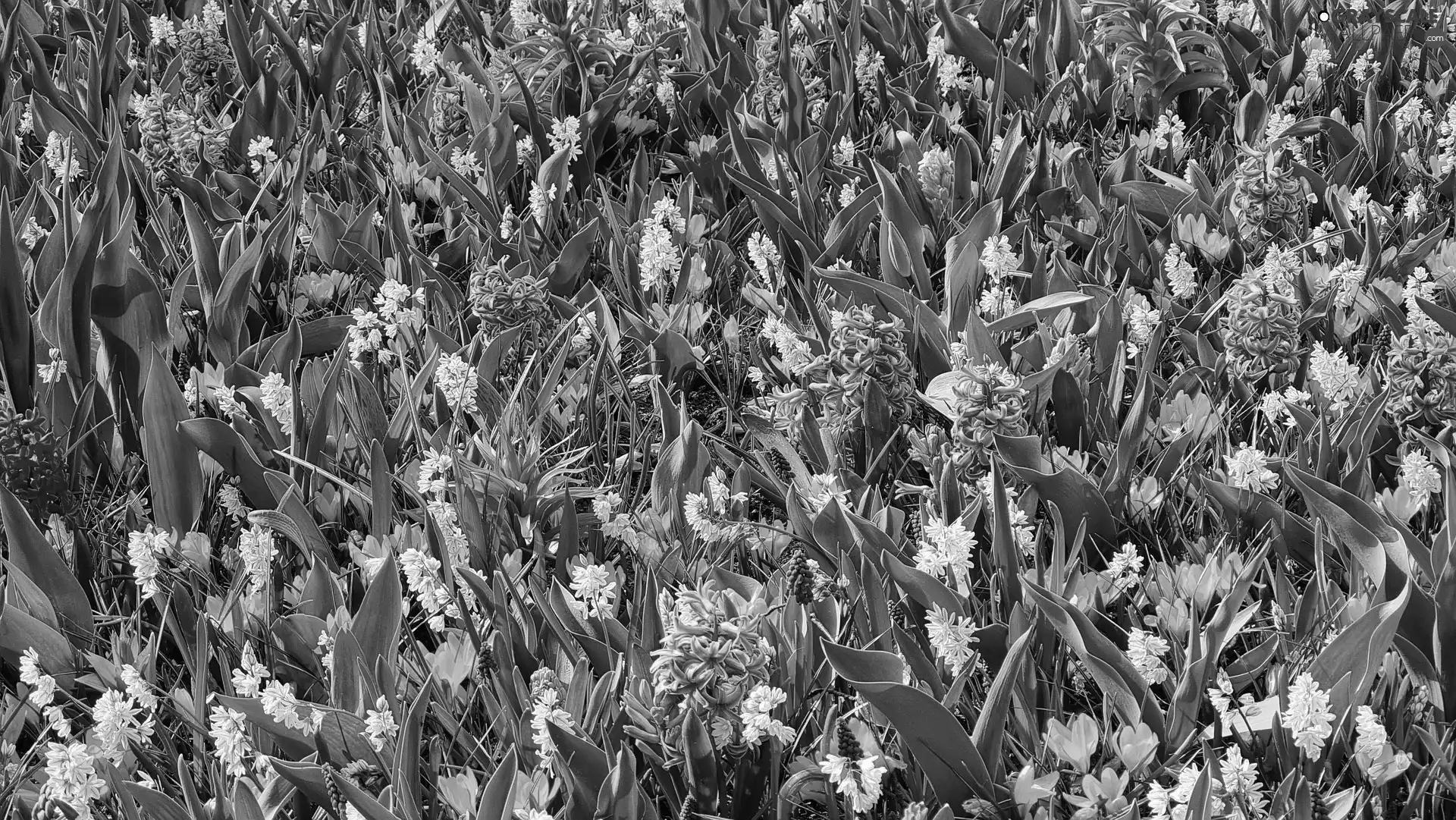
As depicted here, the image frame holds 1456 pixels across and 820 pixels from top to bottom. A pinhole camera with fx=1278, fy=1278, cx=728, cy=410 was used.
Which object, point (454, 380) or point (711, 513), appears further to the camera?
point (454, 380)

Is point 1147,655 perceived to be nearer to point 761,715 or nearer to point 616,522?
point 761,715

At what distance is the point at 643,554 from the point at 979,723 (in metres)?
0.74

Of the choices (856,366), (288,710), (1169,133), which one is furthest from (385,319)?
(1169,133)

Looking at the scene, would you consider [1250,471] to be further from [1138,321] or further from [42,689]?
[42,689]

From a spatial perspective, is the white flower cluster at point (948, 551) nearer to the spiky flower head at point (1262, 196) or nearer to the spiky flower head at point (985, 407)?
the spiky flower head at point (985, 407)

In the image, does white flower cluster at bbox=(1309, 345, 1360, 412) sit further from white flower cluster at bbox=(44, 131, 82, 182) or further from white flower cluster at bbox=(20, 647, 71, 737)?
white flower cluster at bbox=(44, 131, 82, 182)

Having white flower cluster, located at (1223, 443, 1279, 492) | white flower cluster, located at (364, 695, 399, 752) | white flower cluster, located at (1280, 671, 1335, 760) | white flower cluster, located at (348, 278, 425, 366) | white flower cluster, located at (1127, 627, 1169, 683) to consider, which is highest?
white flower cluster, located at (348, 278, 425, 366)

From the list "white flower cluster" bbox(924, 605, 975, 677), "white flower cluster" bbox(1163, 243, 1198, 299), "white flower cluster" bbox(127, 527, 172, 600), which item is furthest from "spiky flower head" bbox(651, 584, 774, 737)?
"white flower cluster" bbox(1163, 243, 1198, 299)

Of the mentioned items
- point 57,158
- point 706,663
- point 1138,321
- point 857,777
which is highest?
point 57,158

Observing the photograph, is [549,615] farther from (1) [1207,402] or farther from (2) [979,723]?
(1) [1207,402]

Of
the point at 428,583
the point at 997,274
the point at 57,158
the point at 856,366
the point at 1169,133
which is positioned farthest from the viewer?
the point at 1169,133

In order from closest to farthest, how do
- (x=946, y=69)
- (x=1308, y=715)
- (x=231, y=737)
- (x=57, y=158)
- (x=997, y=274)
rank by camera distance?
(x=1308, y=715), (x=231, y=737), (x=997, y=274), (x=57, y=158), (x=946, y=69)

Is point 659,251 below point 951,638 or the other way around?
the other way around

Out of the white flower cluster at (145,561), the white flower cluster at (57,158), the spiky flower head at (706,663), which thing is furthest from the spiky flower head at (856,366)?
the white flower cluster at (57,158)
